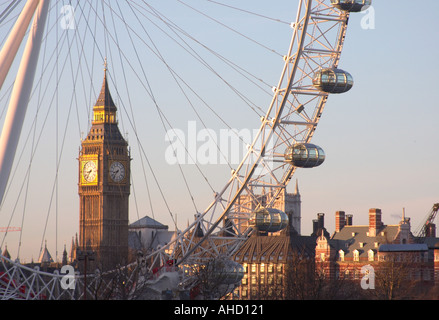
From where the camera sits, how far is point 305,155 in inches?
2454

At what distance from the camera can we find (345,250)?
13975 centimetres

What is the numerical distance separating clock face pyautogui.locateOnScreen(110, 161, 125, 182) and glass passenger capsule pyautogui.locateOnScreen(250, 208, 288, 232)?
129 m

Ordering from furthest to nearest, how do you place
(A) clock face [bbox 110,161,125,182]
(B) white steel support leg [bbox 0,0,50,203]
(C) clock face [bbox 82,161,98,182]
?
1. (C) clock face [bbox 82,161,98,182]
2. (A) clock face [bbox 110,161,125,182]
3. (B) white steel support leg [bbox 0,0,50,203]

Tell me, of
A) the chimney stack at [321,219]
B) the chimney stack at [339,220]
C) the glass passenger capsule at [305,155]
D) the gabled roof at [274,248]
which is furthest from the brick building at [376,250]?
the glass passenger capsule at [305,155]

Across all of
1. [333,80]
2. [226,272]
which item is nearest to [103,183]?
[226,272]

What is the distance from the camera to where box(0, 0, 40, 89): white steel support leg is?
44594mm

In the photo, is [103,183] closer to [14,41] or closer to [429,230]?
[429,230]

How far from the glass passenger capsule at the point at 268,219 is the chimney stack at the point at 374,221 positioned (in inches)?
2853

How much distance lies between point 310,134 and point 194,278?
11.5 metres

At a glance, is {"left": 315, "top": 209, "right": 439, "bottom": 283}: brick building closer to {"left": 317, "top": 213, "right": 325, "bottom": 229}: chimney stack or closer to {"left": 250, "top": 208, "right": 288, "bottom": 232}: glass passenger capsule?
{"left": 317, "top": 213, "right": 325, "bottom": 229}: chimney stack

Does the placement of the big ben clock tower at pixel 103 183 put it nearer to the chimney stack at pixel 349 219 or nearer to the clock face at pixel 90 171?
the clock face at pixel 90 171

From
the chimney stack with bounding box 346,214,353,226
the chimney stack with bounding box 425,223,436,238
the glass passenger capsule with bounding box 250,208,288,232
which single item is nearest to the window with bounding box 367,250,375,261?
the chimney stack with bounding box 425,223,436,238

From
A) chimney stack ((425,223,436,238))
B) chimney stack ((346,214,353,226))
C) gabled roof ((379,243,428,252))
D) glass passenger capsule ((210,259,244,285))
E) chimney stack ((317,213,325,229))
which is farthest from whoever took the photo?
chimney stack ((317,213,325,229))
